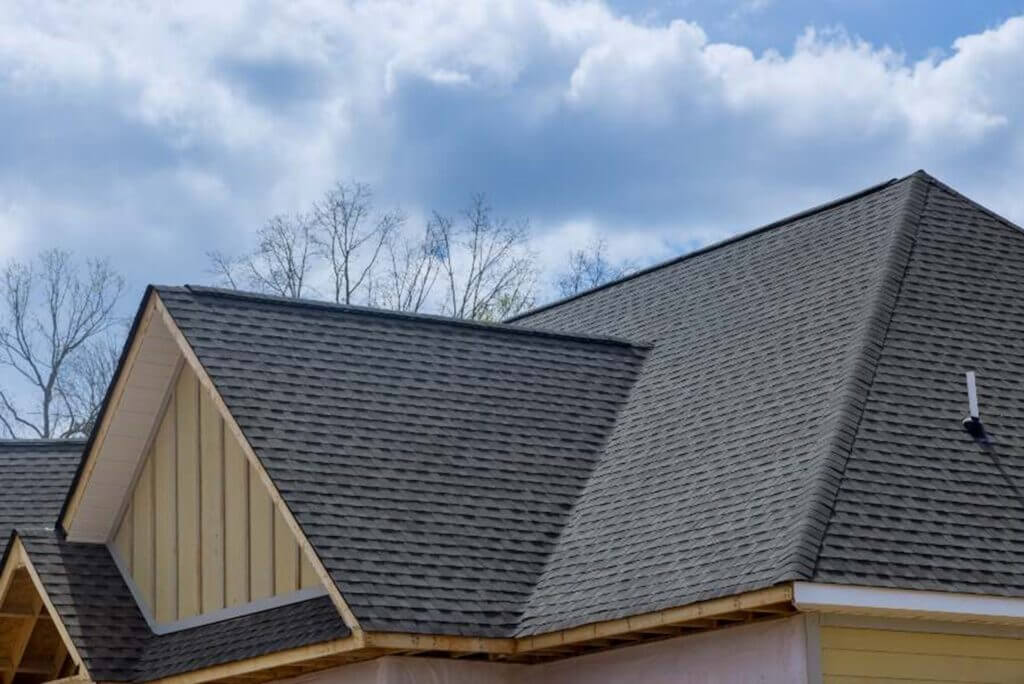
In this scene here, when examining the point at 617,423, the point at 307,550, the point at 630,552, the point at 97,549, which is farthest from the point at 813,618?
the point at 97,549

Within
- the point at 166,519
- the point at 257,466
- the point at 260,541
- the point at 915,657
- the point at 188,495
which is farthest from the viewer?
the point at 166,519

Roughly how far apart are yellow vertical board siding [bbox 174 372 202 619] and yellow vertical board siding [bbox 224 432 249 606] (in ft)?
1.64

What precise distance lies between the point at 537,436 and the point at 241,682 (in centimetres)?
321

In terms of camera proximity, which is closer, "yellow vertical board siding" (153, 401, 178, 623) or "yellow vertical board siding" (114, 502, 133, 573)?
"yellow vertical board siding" (153, 401, 178, 623)

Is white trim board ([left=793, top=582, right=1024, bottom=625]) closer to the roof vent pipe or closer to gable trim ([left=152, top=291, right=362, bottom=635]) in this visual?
the roof vent pipe

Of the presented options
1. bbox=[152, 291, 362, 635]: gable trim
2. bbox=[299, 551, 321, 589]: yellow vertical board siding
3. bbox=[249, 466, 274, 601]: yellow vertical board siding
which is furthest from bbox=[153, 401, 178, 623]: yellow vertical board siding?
bbox=[299, 551, 321, 589]: yellow vertical board siding

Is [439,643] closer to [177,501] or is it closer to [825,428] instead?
[825,428]

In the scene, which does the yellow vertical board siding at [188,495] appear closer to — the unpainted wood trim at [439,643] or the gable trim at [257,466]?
the gable trim at [257,466]

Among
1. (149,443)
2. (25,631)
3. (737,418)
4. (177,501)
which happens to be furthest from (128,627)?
(737,418)

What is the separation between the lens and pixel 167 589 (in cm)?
1518

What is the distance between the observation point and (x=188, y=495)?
50.1ft

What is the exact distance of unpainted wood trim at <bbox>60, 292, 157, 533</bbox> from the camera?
15.1 metres

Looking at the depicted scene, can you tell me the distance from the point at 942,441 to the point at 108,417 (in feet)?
24.3

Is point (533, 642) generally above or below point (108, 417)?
below
